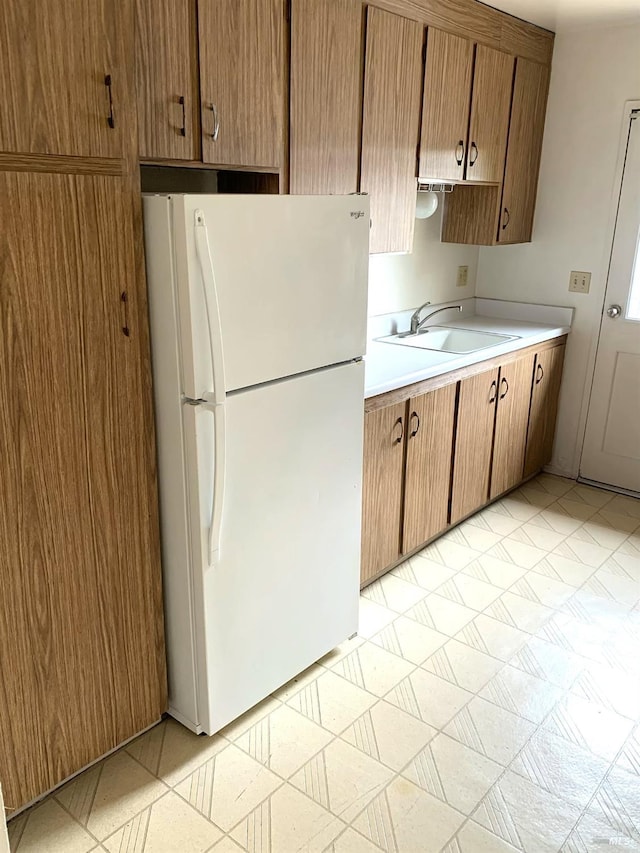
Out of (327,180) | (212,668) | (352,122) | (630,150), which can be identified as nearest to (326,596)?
(212,668)

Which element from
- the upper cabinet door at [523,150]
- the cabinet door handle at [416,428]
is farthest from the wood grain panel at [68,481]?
the upper cabinet door at [523,150]

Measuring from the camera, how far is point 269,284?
1.77 metres

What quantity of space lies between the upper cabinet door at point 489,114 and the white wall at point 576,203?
472 millimetres

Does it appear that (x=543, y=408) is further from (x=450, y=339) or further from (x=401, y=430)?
(x=401, y=430)

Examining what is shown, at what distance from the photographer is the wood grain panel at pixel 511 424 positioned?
330cm

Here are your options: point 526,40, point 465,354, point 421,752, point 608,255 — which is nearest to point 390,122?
point 465,354

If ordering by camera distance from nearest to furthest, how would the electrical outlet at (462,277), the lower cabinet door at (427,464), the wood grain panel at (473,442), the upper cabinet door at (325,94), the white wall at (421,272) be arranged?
the upper cabinet door at (325,94)
the lower cabinet door at (427,464)
the wood grain panel at (473,442)
the white wall at (421,272)
the electrical outlet at (462,277)

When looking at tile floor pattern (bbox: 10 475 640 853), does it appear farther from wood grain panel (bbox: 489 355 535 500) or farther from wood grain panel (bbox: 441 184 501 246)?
wood grain panel (bbox: 441 184 501 246)

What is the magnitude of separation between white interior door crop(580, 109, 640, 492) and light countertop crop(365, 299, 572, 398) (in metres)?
0.26

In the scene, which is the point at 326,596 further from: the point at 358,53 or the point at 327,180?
the point at 358,53

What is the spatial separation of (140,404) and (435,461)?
152 cm

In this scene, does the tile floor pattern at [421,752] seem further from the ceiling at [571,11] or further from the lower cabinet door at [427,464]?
the ceiling at [571,11]

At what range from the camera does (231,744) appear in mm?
1995

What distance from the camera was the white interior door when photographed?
341 cm
